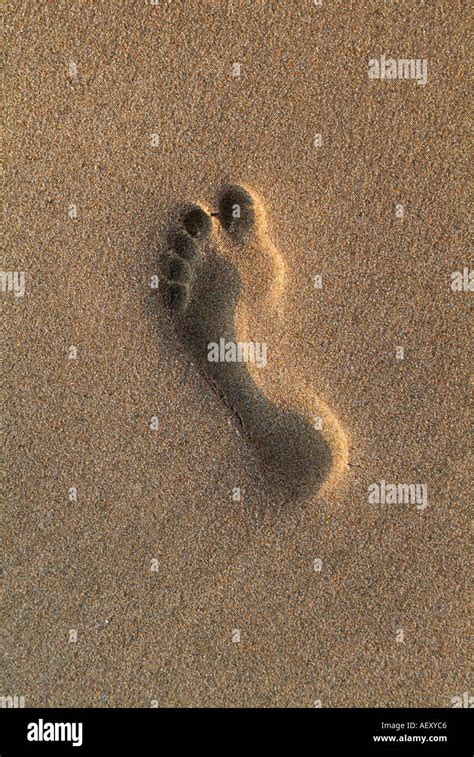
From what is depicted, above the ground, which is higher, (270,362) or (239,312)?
(239,312)

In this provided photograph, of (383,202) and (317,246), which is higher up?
(383,202)

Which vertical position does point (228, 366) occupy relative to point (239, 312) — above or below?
below

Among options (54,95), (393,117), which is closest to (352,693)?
(393,117)

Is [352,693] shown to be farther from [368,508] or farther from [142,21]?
[142,21]
